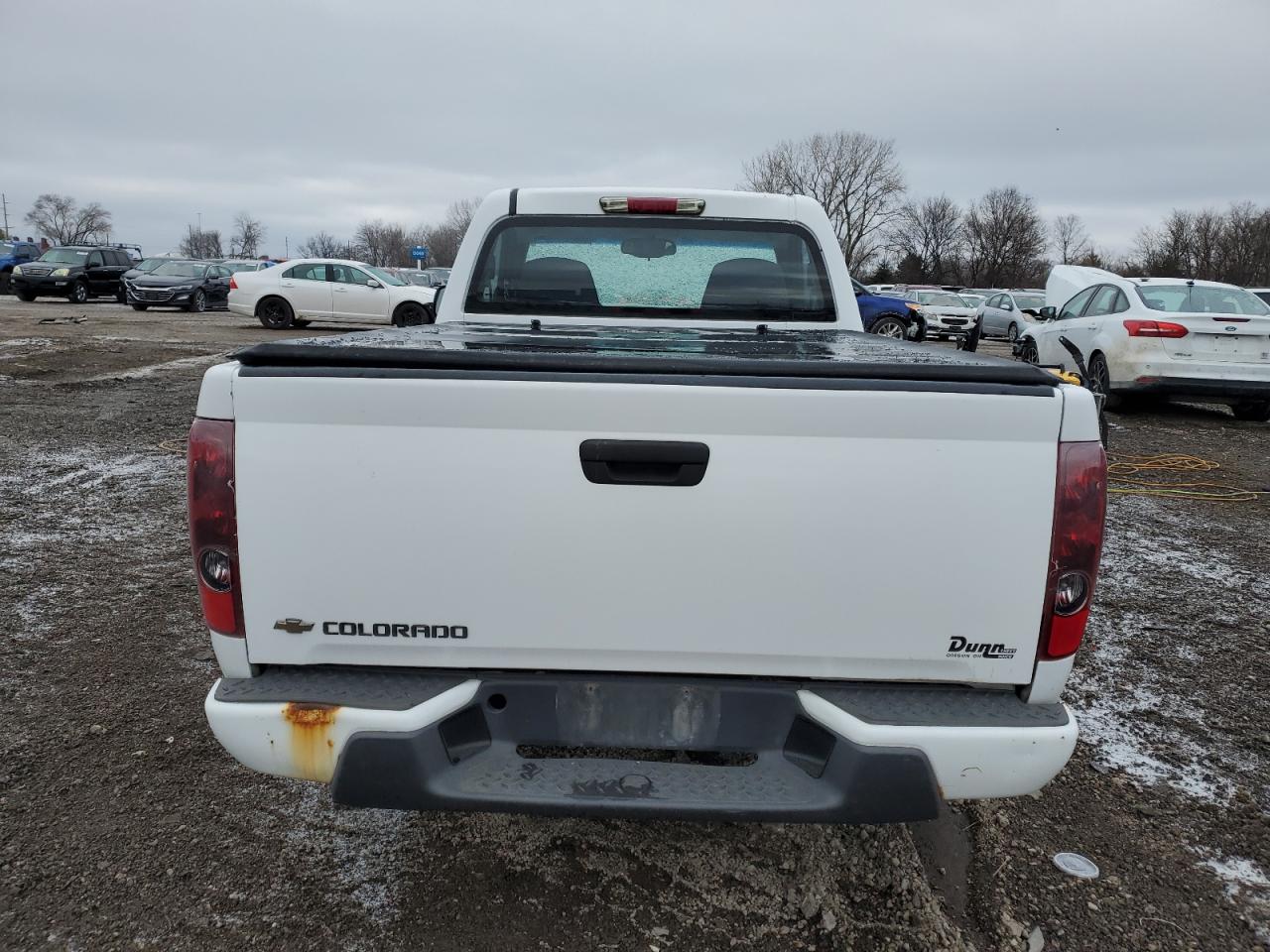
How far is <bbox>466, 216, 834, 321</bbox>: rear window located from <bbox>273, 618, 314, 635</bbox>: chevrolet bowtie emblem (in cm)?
232

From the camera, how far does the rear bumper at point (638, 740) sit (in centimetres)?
197

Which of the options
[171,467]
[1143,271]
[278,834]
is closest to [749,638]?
[278,834]

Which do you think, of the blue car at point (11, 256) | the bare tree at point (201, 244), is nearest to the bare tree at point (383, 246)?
the bare tree at point (201, 244)

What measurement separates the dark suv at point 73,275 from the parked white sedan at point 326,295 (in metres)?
8.85

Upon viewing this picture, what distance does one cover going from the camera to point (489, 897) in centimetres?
245

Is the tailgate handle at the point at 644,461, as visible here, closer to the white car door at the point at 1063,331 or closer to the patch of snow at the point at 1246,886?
the patch of snow at the point at 1246,886

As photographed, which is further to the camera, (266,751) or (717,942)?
(717,942)

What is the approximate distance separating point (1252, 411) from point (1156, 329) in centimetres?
237

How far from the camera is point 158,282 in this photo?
2431 centimetres

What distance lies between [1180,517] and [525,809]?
20.8 feet

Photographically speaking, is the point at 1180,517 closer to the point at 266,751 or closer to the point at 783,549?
the point at 783,549

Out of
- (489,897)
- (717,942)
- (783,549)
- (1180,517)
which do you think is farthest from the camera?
(1180,517)

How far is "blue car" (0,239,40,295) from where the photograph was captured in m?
30.0

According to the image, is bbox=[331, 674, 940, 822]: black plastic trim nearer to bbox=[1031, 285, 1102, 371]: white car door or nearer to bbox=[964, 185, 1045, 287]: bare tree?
bbox=[1031, 285, 1102, 371]: white car door
